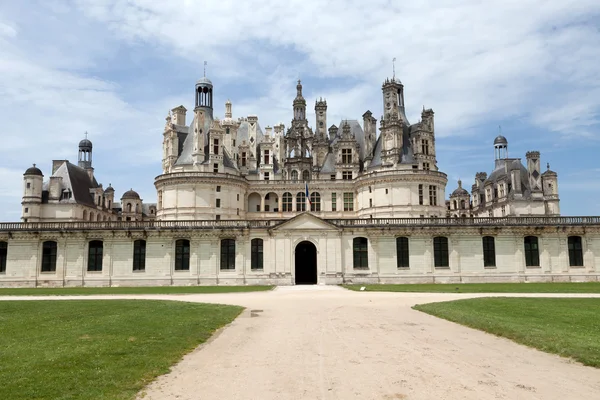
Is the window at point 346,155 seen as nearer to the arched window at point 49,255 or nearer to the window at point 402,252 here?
the window at point 402,252

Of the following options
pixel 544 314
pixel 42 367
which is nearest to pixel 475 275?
pixel 544 314

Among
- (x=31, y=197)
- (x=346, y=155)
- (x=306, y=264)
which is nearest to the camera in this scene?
(x=306, y=264)

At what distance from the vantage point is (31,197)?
69.5m

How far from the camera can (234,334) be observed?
664 inches

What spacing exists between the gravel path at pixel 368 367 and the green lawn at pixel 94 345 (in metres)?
0.79

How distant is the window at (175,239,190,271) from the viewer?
50.0 metres

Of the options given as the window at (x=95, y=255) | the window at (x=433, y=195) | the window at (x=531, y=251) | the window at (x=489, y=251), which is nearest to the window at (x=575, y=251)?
the window at (x=531, y=251)

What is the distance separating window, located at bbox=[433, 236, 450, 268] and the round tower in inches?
2206

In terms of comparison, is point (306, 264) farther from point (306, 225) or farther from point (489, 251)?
point (489, 251)

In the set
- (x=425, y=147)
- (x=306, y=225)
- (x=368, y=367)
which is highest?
(x=425, y=147)

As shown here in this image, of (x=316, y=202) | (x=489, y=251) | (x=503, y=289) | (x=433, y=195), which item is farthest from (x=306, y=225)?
(x=433, y=195)

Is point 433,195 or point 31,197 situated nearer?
point 433,195

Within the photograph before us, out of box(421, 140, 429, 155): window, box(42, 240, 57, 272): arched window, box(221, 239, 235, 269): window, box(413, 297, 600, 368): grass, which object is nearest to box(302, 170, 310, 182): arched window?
box(421, 140, 429, 155): window

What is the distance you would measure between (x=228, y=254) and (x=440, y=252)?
2256 centimetres
